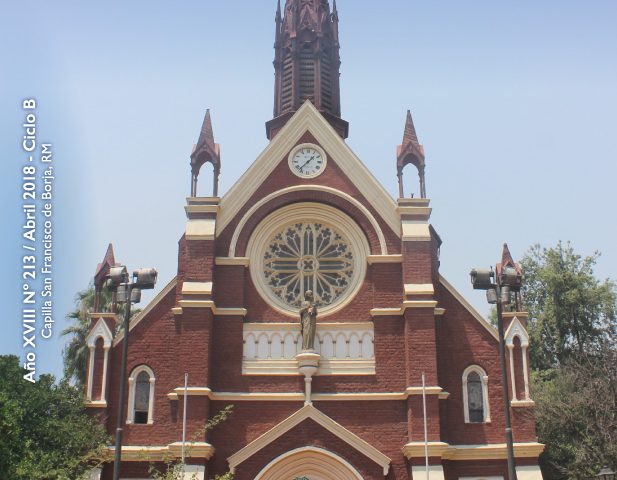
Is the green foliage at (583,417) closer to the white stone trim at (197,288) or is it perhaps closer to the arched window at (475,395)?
the arched window at (475,395)

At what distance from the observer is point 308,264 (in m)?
30.3

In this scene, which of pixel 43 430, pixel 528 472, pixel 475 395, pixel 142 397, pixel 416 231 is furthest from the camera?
pixel 416 231

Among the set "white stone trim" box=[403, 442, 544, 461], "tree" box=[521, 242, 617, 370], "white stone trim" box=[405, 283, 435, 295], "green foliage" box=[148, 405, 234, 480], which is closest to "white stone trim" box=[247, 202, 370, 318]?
"white stone trim" box=[405, 283, 435, 295]

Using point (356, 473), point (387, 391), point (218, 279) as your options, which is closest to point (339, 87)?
point (218, 279)

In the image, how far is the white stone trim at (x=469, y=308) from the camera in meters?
29.6

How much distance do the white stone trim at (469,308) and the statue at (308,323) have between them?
4.88 m

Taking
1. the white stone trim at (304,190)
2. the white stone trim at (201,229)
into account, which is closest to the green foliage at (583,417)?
the white stone trim at (304,190)

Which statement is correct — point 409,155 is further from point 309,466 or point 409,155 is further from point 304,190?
point 309,466

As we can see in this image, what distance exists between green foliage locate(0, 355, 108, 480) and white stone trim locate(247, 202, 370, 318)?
7.08 meters

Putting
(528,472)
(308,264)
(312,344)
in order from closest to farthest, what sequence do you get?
(528,472), (312,344), (308,264)

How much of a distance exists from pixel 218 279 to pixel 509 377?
1035 centimetres

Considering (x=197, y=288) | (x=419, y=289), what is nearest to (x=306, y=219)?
(x=197, y=288)

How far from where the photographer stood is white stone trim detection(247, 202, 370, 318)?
29.7m

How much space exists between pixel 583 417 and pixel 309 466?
10.7 metres
